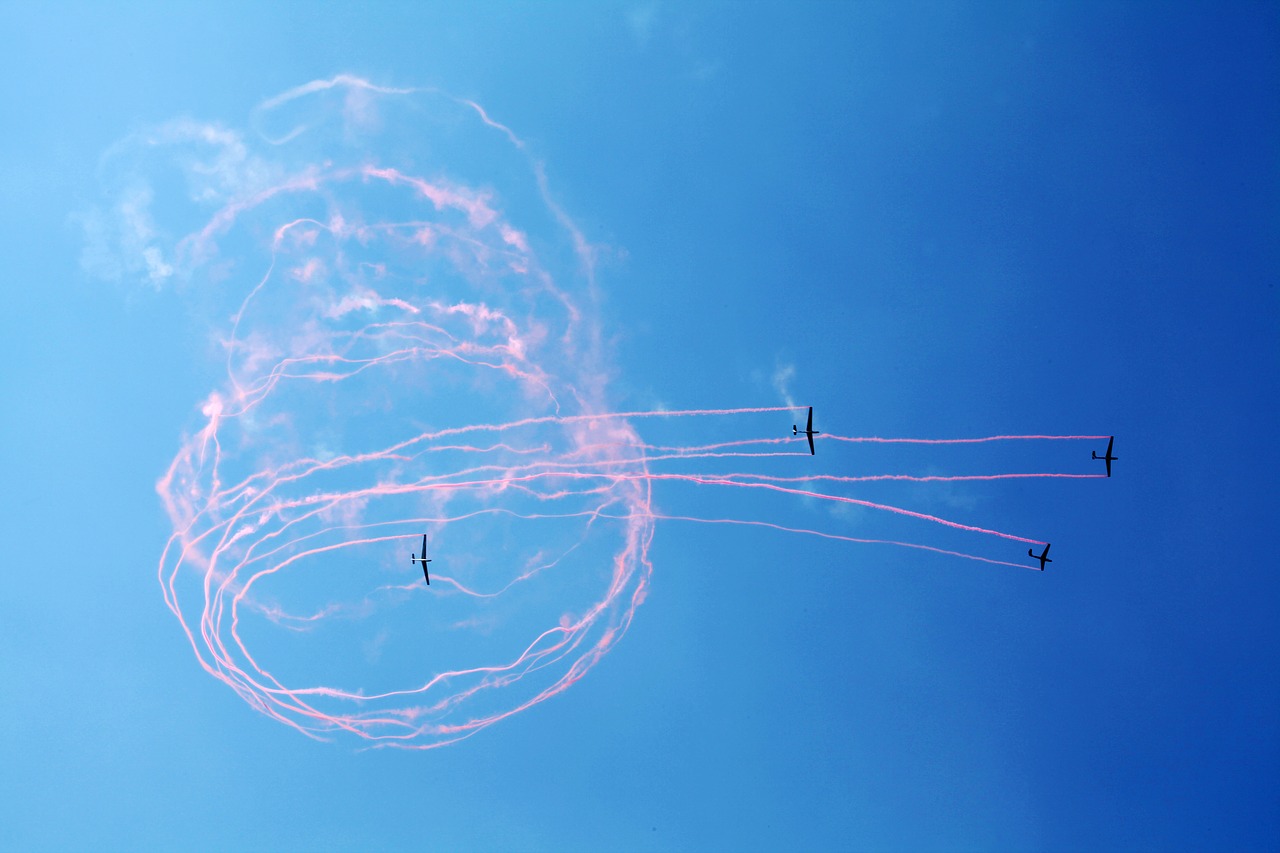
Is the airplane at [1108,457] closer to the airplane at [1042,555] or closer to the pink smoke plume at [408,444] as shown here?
the pink smoke plume at [408,444]

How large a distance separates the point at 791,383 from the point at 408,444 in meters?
3.55

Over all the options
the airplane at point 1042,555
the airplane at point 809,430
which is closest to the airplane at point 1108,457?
the airplane at point 1042,555

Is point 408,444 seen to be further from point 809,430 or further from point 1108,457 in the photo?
point 1108,457

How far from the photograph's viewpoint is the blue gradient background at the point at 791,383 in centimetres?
643

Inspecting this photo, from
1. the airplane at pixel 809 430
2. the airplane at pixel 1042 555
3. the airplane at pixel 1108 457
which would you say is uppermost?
the airplane at pixel 809 430

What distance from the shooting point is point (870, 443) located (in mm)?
6457

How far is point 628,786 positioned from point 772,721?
57.9 inches

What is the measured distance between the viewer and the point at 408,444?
254 inches

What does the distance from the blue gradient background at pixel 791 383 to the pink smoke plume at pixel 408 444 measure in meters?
0.28

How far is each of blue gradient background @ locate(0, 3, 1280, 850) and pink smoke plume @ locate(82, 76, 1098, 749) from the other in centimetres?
28

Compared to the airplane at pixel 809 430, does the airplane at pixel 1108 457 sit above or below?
below

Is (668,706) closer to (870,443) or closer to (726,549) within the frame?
(726,549)

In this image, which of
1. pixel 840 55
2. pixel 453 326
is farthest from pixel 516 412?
pixel 840 55

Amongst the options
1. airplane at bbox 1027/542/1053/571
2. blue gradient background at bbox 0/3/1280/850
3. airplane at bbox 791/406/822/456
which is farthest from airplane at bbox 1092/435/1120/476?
airplane at bbox 791/406/822/456
